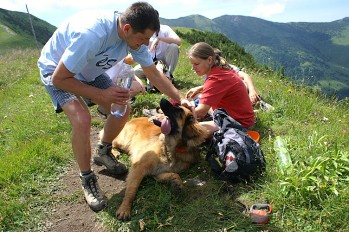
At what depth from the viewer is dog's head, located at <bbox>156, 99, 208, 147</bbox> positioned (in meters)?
4.39

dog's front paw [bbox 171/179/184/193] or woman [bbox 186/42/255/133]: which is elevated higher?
woman [bbox 186/42/255/133]

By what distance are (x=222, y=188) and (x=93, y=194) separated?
5.49ft

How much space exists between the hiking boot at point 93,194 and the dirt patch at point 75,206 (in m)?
0.10

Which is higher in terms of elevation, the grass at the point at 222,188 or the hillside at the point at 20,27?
the grass at the point at 222,188

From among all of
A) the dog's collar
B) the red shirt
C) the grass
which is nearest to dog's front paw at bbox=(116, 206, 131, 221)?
the grass

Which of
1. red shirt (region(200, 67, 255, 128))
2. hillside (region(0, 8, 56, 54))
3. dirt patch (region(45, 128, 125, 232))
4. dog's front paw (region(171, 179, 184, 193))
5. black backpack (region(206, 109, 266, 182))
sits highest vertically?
red shirt (region(200, 67, 255, 128))

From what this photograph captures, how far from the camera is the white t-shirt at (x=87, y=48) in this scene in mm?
3328

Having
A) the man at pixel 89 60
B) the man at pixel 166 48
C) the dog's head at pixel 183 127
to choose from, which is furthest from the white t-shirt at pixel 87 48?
the man at pixel 166 48

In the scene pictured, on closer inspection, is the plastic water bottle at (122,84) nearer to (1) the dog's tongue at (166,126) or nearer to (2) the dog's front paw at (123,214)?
(1) the dog's tongue at (166,126)

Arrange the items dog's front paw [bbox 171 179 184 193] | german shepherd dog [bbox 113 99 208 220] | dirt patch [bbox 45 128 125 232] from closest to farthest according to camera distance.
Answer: dirt patch [bbox 45 128 125 232] → dog's front paw [bbox 171 179 184 193] → german shepherd dog [bbox 113 99 208 220]

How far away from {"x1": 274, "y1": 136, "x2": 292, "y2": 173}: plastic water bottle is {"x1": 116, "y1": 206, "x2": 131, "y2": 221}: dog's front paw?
194 cm

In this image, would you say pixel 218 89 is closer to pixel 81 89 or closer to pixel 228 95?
pixel 228 95

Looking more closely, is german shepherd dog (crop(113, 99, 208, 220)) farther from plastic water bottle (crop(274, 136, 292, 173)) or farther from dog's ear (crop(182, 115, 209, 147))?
plastic water bottle (crop(274, 136, 292, 173))

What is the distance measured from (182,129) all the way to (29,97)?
21.8 ft
